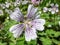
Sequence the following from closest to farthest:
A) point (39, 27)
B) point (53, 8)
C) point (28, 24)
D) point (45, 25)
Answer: point (39, 27), point (28, 24), point (45, 25), point (53, 8)

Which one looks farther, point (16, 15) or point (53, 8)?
point (53, 8)

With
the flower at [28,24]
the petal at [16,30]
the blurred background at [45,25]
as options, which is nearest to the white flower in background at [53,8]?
the blurred background at [45,25]

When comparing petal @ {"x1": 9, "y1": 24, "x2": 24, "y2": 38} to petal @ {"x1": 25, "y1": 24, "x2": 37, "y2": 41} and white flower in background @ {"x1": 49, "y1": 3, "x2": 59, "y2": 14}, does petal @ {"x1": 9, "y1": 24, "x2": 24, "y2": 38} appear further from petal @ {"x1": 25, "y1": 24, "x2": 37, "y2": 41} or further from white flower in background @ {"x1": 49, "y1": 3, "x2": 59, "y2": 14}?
white flower in background @ {"x1": 49, "y1": 3, "x2": 59, "y2": 14}

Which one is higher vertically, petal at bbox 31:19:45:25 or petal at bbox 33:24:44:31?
petal at bbox 31:19:45:25

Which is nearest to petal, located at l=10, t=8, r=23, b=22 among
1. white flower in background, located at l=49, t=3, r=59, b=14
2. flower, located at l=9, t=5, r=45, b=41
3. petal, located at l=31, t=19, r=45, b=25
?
flower, located at l=9, t=5, r=45, b=41

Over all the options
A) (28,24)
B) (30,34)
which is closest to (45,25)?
(28,24)

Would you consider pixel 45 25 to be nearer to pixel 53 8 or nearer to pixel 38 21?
pixel 38 21

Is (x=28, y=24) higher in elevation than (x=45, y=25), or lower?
higher

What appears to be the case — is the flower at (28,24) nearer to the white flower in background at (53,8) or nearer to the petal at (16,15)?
the petal at (16,15)
